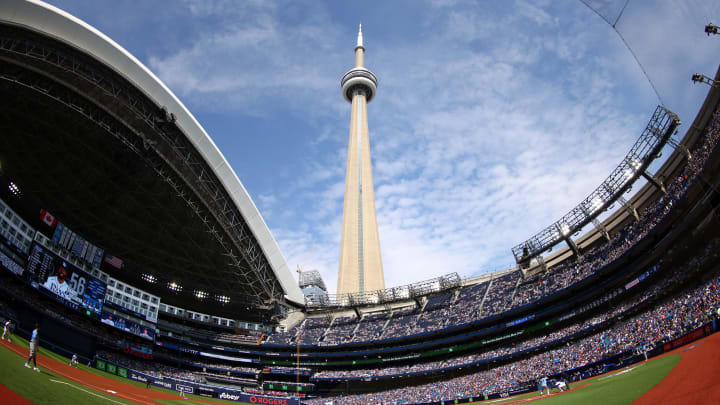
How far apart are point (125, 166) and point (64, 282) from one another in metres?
14.6

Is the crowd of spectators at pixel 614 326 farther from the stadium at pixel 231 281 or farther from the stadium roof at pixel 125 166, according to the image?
the stadium roof at pixel 125 166

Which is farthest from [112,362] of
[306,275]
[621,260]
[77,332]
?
[306,275]

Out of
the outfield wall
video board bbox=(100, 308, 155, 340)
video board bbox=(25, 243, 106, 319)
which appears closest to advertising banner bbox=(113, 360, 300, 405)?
the outfield wall

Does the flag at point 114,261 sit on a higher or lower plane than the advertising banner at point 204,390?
higher

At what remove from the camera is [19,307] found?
38375mm

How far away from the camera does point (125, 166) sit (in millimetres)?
46594

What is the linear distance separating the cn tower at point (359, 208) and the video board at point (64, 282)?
57.1 metres

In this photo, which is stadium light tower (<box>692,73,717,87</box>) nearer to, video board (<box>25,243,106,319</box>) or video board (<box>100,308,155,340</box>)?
video board (<box>25,243,106,319</box>)

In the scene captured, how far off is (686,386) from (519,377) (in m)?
34.0

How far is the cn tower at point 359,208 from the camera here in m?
97.2

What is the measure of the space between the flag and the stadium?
1.08ft

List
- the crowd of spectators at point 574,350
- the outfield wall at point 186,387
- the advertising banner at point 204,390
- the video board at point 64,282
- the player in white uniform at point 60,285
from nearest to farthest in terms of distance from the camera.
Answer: the crowd of spectators at point 574,350, the video board at point 64,282, the player in white uniform at point 60,285, the outfield wall at point 186,387, the advertising banner at point 204,390

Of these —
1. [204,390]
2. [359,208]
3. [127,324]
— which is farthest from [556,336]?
[359,208]

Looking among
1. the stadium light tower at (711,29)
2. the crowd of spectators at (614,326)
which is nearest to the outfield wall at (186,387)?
the crowd of spectators at (614,326)
